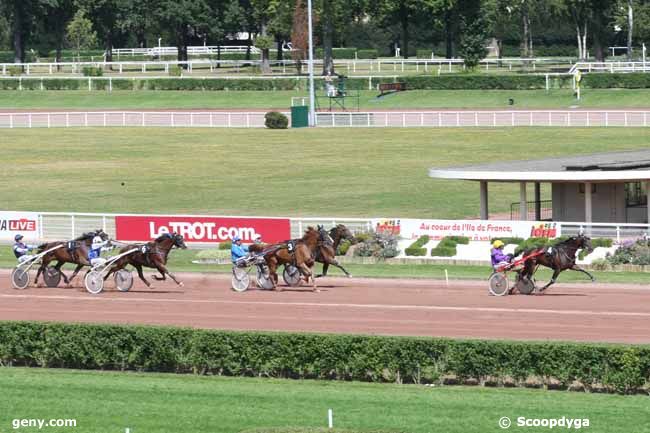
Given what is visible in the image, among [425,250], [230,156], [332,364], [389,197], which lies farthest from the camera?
[230,156]

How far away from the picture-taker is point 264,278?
26.4 m

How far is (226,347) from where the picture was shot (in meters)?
18.8

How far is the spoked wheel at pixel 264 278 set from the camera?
86.6 feet

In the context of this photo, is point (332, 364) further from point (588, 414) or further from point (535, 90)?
point (535, 90)

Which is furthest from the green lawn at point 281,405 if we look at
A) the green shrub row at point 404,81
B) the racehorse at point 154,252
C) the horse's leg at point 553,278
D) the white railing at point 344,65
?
the white railing at point 344,65

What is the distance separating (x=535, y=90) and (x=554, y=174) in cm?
3884

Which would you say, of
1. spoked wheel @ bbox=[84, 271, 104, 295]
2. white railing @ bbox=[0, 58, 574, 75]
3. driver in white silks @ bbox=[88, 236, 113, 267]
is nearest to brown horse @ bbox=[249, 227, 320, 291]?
driver in white silks @ bbox=[88, 236, 113, 267]

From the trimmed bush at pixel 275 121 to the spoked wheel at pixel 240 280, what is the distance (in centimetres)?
3677

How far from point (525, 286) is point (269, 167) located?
2662 cm

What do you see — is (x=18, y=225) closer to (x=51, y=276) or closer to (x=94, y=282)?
(x=51, y=276)

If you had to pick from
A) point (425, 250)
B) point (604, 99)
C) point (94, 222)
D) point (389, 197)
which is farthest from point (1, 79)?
point (425, 250)

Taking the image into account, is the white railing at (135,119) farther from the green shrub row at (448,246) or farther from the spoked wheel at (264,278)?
the spoked wheel at (264,278)

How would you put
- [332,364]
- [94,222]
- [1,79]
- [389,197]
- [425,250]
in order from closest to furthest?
[332,364] → [425,250] → [94,222] → [389,197] → [1,79]

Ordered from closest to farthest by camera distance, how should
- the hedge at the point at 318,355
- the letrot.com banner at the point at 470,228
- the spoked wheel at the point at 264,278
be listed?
1. the hedge at the point at 318,355
2. the spoked wheel at the point at 264,278
3. the letrot.com banner at the point at 470,228
